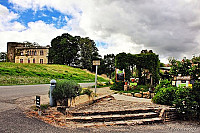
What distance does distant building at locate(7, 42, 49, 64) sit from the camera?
53.8 meters

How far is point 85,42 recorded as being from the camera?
55.1 m

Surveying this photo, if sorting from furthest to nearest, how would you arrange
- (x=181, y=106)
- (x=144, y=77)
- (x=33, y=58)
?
1. (x=33, y=58)
2. (x=144, y=77)
3. (x=181, y=106)

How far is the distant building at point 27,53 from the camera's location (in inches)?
2117

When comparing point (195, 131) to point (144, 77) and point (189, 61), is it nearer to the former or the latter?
point (189, 61)

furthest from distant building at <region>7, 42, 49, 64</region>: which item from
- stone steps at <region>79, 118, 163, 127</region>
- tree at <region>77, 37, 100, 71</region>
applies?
stone steps at <region>79, 118, 163, 127</region>

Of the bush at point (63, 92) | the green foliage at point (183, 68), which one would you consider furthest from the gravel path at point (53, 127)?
the green foliage at point (183, 68)

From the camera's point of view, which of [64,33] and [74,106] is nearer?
[74,106]

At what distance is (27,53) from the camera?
179ft

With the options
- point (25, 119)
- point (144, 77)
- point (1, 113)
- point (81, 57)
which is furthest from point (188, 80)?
point (81, 57)

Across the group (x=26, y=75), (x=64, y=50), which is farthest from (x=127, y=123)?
(x=64, y=50)

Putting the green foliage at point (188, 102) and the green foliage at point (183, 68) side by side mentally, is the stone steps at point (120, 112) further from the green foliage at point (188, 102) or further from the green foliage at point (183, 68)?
the green foliage at point (183, 68)

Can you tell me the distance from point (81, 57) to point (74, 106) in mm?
47775

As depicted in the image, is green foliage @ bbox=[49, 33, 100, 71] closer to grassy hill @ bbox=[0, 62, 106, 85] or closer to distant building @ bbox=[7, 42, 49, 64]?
distant building @ bbox=[7, 42, 49, 64]

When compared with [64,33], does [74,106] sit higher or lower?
lower
